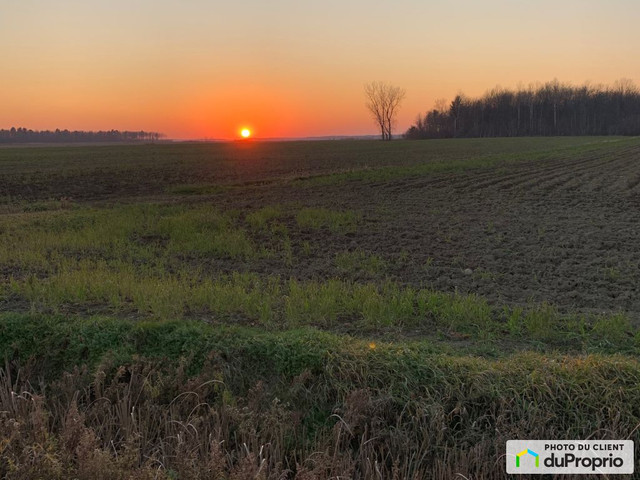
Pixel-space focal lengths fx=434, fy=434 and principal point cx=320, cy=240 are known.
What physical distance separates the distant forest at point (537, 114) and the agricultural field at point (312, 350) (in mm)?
126727

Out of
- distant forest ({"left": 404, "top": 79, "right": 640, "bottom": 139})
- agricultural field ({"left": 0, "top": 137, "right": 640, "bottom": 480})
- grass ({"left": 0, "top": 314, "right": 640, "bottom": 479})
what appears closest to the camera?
grass ({"left": 0, "top": 314, "right": 640, "bottom": 479})

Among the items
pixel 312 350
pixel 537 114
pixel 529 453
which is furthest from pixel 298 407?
pixel 537 114

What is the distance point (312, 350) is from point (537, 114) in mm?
142905

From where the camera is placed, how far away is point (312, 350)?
4352mm

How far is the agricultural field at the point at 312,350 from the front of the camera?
3432mm

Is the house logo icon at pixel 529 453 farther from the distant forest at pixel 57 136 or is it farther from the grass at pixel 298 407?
the distant forest at pixel 57 136

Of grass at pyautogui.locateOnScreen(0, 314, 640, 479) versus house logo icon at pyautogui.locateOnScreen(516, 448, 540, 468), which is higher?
grass at pyautogui.locateOnScreen(0, 314, 640, 479)

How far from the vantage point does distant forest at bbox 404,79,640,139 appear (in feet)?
392

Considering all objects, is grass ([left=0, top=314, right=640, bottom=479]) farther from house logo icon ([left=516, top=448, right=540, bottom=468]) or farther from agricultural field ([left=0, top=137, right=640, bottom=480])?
house logo icon ([left=516, top=448, right=540, bottom=468])

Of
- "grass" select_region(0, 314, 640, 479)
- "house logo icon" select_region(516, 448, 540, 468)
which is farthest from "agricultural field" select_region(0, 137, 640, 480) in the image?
"house logo icon" select_region(516, 448, 540, 468)

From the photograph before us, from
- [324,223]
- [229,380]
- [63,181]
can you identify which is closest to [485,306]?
[229,380]

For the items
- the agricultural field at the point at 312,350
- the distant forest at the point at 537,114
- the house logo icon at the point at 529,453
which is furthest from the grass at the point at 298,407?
the distant forest at the point at 537,114

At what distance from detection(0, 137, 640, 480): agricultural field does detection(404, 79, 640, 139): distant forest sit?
416 ft

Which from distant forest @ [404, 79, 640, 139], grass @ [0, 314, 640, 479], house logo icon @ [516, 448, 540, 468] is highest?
distant forest @ [404, 79, 640, 139]
